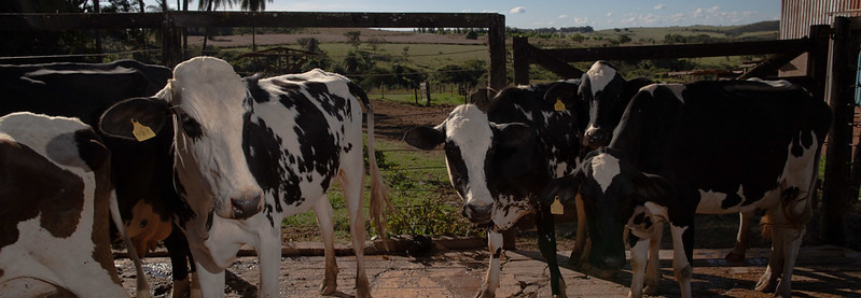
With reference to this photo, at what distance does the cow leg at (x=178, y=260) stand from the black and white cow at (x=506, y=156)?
6.06 feet

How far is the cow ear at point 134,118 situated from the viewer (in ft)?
11.1

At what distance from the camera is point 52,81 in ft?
14.4

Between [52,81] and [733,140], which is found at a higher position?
[52,81]

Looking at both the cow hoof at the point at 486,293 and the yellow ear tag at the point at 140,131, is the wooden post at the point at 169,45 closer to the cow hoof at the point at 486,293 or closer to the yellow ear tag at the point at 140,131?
the yellow ear tag at the point at 140,131

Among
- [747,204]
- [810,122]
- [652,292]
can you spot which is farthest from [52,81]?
[810,122]

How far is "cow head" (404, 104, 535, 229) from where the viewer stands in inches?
171

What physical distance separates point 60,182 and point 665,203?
3.92 m

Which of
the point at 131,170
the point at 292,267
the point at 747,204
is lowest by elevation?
the point at 292,267

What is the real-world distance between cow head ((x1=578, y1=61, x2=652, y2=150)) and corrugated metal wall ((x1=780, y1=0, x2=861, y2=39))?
10.4 m

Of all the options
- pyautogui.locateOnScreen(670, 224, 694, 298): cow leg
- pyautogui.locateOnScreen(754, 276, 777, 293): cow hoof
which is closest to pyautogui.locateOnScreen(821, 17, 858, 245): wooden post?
pyautogui.locateOnScreen(754, 276, 777, 293): cow hoof

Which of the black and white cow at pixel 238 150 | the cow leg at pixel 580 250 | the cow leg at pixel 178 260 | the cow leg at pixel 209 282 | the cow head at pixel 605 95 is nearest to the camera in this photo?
the black and white cow at pixel 238 150

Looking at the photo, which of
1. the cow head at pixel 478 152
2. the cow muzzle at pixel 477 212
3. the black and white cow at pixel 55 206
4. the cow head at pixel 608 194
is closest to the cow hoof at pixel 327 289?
the cow head at pixel 478 152

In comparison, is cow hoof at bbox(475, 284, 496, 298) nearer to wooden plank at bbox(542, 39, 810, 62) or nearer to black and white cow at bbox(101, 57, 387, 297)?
black and white cow at bbox(101, 57, 387, 297)

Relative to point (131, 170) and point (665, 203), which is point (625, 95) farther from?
point (131, 170)
